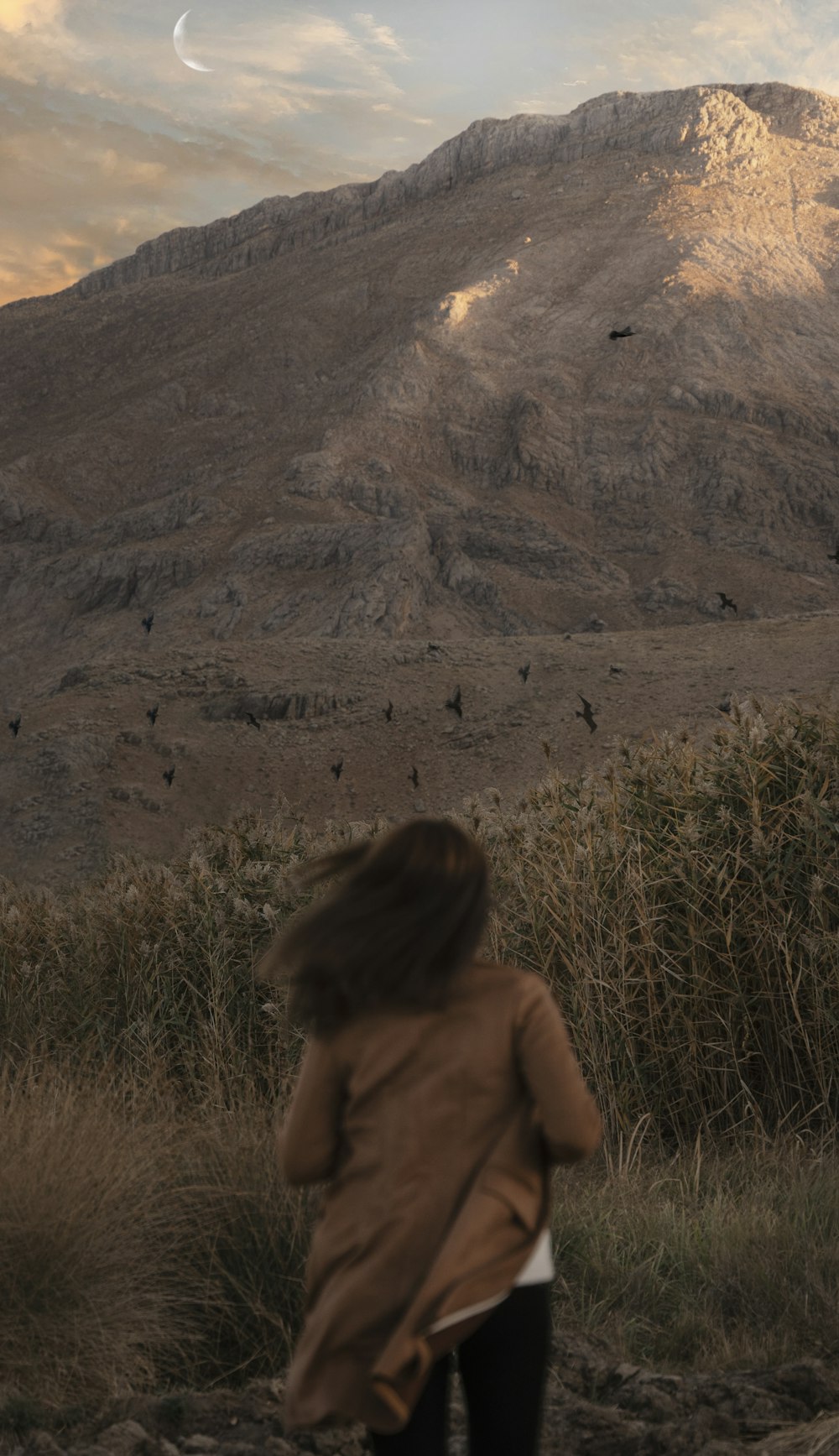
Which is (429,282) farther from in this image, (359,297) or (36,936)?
(36,936)

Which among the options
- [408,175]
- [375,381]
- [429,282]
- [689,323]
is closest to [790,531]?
[689,323]

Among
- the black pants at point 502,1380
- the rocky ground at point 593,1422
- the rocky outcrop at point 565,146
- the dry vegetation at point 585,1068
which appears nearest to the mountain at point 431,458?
the rocky outcrop at point 565,146

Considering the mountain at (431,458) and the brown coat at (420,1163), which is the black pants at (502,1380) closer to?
the brown coat at (420,1163)

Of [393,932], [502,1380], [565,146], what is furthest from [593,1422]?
[565,146]

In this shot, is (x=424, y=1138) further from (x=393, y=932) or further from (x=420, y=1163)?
(x=393, y=932)

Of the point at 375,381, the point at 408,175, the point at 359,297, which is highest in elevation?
the point at 408,175

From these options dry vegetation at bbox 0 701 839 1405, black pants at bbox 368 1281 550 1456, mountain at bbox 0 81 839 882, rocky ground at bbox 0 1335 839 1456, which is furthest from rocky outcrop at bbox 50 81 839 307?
black pants at bbox 368 1281 550 1456
